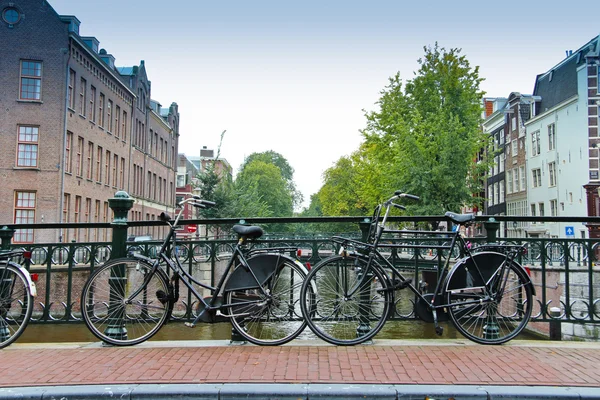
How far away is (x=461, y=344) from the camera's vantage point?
5645mm

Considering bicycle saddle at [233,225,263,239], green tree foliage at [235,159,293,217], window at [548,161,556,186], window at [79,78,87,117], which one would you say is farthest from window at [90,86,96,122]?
green tree foliage at [235,159,293,217]

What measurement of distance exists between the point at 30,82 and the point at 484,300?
2980 cm

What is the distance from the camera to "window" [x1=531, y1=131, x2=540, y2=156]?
141 feet

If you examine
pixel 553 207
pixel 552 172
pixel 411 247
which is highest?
pixel 552 172

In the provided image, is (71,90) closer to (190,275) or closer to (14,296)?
(14,296)

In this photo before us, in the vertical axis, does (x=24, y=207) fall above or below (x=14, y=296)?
above

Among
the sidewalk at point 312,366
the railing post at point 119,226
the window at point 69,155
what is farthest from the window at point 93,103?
the sidewalk at point 312,366

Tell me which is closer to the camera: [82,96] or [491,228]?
[491,228]

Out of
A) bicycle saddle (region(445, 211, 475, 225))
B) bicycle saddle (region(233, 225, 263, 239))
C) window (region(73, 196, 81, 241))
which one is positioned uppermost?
window (region(73, 196, 81, 241))

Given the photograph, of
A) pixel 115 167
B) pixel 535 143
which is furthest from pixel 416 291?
pixel 535 143

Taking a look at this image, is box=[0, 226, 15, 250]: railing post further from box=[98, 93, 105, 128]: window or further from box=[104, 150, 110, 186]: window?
box=[104, 150, 110, 186]: window

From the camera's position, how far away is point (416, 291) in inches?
227

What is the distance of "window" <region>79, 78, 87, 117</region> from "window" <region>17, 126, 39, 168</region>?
398cm

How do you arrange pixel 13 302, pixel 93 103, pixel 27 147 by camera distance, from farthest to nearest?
1. pixel 93 103
2. pixel 27 147
3. pixel 13 302
